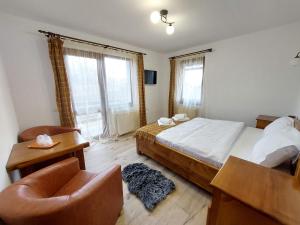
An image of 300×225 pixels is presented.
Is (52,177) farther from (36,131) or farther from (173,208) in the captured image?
(36,131)

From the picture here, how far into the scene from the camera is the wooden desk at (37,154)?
1.23 m

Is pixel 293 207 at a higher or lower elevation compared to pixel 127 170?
higher

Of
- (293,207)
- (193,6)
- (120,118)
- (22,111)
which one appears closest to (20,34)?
(22,111)

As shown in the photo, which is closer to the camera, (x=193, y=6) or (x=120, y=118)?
(x=193, y=6)

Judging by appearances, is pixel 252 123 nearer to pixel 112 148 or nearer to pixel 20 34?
pixel 112 148

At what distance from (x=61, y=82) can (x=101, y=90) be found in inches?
32.6

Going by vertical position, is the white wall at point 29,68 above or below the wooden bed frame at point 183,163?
above

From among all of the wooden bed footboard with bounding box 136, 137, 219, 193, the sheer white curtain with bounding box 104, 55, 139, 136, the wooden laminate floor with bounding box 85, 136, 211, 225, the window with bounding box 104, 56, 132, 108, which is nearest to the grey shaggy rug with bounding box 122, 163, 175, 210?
the wooden laminate floor with bounding box 85, 136, 211, 225

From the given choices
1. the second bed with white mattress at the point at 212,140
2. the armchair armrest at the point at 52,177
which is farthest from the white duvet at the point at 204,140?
the armchair armrest at the point at 52,177

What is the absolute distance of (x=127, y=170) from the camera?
6.91ft

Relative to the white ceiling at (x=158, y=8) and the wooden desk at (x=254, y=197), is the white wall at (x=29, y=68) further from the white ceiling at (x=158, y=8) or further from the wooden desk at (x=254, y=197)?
the wooden desk at (x=254, y=197)

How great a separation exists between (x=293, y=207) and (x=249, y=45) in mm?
3051

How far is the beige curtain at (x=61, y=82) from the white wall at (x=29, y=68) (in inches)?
5.6

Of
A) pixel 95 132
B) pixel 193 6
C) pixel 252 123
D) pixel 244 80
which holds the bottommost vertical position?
pixel 95 132
